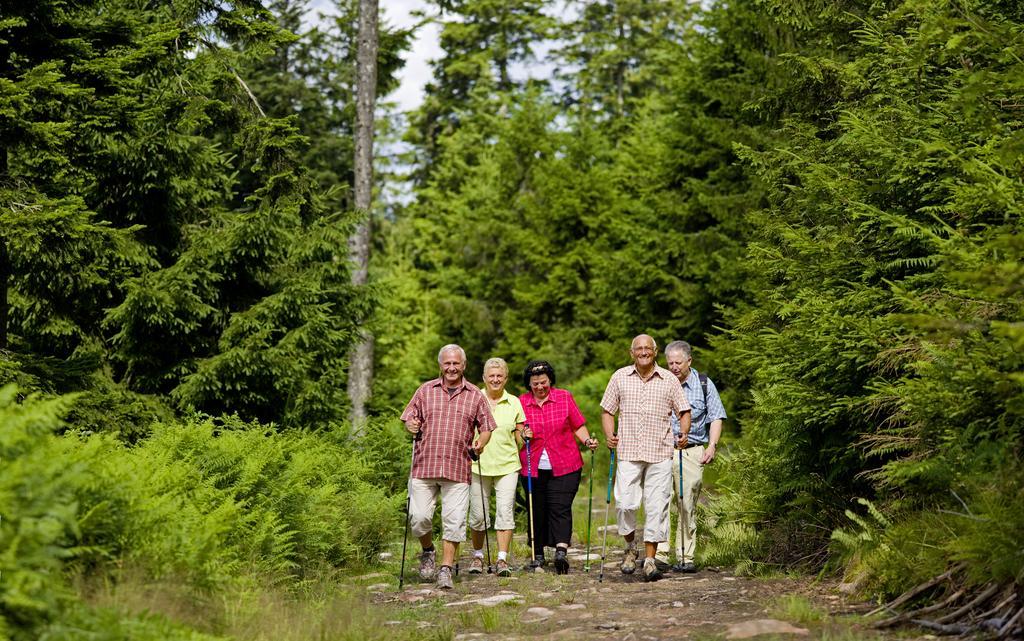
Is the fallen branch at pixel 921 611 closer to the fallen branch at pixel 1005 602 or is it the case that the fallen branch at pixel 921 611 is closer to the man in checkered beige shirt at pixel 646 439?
the fallen branch at pixel 1005 602

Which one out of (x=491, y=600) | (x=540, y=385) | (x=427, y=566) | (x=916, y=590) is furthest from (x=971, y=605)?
(x=540, y=385)

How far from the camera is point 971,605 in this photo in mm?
6145

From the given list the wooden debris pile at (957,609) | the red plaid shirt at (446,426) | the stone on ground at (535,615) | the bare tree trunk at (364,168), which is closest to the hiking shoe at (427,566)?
the red plaid shirt at (446,426)

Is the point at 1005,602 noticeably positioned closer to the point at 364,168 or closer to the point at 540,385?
the point at 540,385

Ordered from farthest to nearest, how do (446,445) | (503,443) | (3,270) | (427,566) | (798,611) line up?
(503,443) → (3,270) → (427,566) → (446,445) → (798,611)

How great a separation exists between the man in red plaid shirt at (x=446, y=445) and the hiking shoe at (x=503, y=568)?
619 mm

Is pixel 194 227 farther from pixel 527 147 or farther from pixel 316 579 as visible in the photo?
pixel 527 147

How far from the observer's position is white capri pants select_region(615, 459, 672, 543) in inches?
408

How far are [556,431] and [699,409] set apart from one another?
1.59m

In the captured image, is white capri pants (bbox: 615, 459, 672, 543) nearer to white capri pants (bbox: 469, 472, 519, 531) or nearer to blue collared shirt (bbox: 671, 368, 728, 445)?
blue collared shirt (bbox: 671, 368, 728, 445)

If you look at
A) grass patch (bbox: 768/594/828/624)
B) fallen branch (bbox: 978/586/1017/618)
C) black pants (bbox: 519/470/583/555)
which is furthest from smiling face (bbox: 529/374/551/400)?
fallen branch (bbox: 978/586/1017/618)

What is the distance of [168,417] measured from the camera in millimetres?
13250

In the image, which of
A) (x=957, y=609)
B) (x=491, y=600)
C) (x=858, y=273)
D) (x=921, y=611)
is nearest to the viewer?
(x=957, y=609)

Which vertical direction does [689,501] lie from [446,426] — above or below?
below
